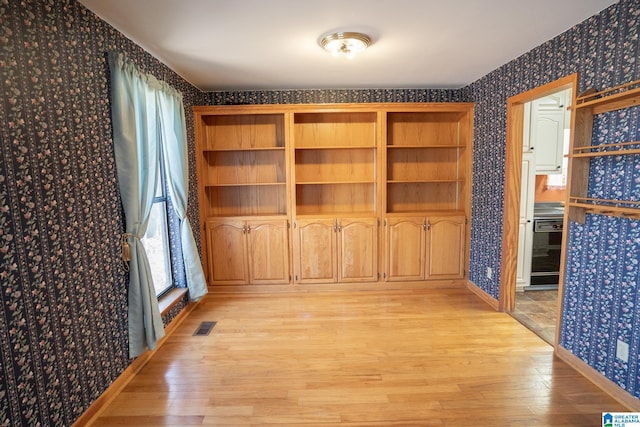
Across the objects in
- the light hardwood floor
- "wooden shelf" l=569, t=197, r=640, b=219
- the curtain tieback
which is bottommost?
the light hardwood floor

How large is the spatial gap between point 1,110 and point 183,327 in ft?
7.29

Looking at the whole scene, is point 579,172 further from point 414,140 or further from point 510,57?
point 414,140

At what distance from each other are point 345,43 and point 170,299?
106 inches

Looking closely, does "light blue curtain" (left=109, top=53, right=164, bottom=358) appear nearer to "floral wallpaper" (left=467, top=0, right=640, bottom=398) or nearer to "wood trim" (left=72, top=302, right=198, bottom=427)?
"wood trim" (left=72, top=302, right=198, bottom=427)

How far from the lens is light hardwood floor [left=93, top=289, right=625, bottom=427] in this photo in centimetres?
183

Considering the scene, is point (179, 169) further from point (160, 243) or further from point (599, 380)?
point (599, 380)

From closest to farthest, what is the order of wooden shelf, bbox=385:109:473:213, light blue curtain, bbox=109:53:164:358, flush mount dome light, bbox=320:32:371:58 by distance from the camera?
1. light blue curtain, bbox=109:53:164:358
2. flush mount dome light, bbox=320:32:371:58
3. wooden shelf, bbox=385:109:473:213

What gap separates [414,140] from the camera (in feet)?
12.6

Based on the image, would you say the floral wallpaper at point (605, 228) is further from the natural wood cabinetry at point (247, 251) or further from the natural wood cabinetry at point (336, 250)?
the natural wood cabinetry at point (247, 251)

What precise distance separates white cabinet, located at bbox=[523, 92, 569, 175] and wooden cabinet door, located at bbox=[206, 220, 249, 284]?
11.4ft

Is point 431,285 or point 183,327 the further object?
point 431,285

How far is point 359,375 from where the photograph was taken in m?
2.17

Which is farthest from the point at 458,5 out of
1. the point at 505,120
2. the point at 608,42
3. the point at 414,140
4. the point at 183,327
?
the point at 183,327

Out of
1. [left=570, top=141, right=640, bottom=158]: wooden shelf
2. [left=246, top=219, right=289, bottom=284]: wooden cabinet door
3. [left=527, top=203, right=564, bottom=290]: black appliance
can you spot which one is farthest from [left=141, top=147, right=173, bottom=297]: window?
[left=527, top=203, right=564, bottom=290]: black appliance
